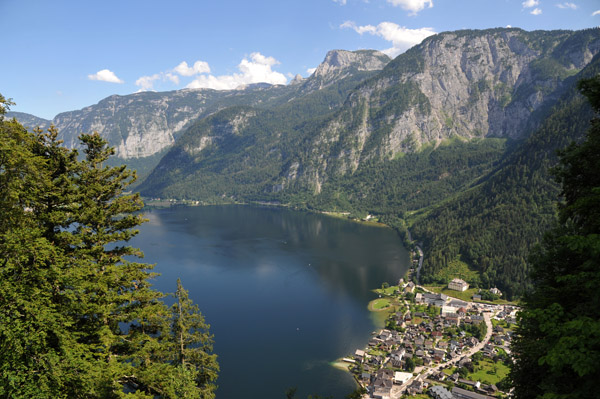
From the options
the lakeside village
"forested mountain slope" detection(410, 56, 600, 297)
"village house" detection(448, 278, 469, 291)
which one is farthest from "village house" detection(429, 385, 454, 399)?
"forested mountain slope" detection(410, 56, 600, 297)

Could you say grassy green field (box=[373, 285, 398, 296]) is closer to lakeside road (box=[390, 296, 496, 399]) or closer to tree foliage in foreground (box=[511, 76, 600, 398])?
lakeside road (box=[390, 296, 496, 399])

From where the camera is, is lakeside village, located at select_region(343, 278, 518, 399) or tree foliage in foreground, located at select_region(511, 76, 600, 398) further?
lakeside village, located at select_region(343, 278, 518, 399)

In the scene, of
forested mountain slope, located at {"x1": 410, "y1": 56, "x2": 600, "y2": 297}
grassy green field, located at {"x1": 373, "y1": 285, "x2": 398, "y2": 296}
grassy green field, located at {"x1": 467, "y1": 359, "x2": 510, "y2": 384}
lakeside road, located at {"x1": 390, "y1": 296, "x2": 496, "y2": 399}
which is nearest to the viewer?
lakeside road, located at {"x1": 390, "y1": 296, "x2": 496, "y2": 399}

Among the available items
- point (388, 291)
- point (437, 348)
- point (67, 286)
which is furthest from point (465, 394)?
point (67, 286)

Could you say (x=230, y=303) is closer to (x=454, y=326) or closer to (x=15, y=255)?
(x=454, y=326)

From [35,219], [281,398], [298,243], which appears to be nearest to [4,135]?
[35,219]

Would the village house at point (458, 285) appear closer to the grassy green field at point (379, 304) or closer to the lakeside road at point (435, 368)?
the lakeside road at point (435, 368)

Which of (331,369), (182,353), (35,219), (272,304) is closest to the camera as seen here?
(35,219)
